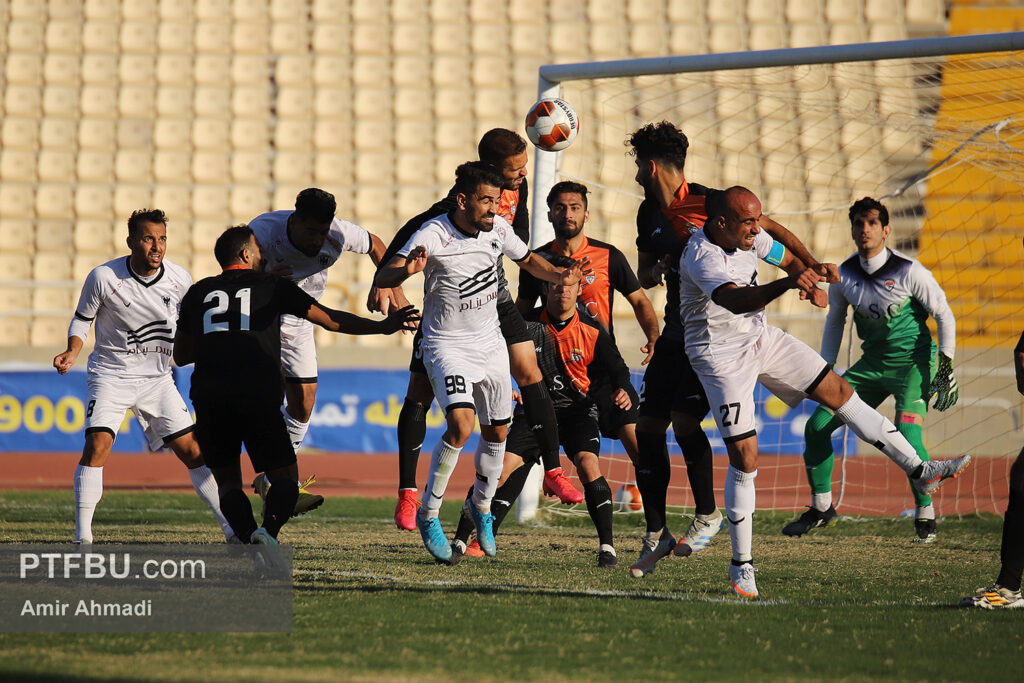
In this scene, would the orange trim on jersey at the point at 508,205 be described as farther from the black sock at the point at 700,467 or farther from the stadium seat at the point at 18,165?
the stadium seat at the point at 18,165

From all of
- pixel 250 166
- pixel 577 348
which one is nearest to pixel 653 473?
pixel 577 348

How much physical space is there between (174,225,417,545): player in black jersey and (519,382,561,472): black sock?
143 cm

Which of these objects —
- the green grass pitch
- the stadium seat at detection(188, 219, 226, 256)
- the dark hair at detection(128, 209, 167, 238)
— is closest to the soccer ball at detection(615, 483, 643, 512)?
the green grass pitch

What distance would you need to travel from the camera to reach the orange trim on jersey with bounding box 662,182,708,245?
671cm

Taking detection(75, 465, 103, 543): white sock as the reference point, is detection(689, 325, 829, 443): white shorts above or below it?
above

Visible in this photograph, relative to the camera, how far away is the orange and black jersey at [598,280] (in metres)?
7.54

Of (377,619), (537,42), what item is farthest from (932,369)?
(537,42)

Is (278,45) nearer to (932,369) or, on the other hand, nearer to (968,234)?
(968,234)

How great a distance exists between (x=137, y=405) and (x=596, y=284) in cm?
319

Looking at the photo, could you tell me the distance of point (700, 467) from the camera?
6.62 m

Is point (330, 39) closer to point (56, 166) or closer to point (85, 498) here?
point (56, 166)

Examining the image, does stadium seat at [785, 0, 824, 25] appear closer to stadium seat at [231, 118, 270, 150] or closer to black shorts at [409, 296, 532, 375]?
stadium seat at [231, 118, 270, 150]

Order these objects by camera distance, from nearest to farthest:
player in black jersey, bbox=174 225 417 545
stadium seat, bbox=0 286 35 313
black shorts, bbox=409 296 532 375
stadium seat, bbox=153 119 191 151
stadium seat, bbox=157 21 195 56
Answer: player in black jersey, bbox=174 225 417 545
black shorts, bbox=409 296 532 375
stadium seat, bbox=0 286 35 313
stadium seat, bbox=153 119 191 151
stadium seat, bbox=157 21 195 56

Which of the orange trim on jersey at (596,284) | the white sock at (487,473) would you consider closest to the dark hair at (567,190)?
the orange trim on jersey at (596,284)
